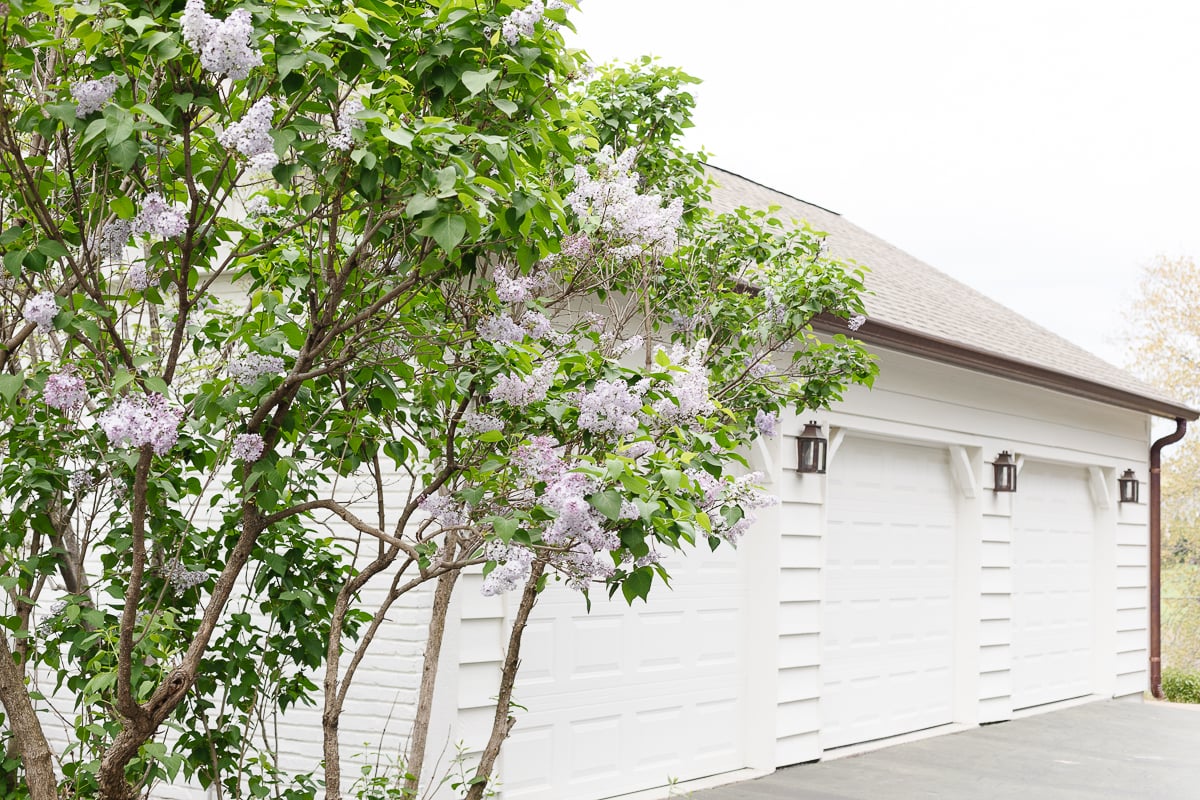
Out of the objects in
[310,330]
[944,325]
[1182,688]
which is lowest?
[1182,688]

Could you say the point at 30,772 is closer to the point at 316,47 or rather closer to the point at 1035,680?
the point at 316,47

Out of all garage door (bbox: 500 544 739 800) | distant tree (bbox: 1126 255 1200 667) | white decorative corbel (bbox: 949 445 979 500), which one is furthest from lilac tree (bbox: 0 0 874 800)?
distant tree (bbox: 1126 255 1200 667)

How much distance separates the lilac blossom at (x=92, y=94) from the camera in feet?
9.75

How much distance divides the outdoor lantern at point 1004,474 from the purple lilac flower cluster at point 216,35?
956 centimetres

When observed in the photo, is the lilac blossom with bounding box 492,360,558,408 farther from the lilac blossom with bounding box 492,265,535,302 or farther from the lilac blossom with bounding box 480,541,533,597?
the lilac blossom with bounding box 480,541,533,597

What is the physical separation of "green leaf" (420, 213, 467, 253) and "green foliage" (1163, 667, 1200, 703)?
13.4m

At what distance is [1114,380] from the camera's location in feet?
46.2

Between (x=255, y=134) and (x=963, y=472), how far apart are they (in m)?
9.05

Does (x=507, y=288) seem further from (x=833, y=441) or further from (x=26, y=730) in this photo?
(x=833, y=441)

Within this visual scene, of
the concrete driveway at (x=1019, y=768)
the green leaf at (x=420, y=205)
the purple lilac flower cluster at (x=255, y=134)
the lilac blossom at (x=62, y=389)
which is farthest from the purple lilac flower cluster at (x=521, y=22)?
the concrete driveway at (x=1019, y=768)

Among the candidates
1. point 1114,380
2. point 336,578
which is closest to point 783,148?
point 1114,380

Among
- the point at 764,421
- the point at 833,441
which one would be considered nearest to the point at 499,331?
the point at 764,421

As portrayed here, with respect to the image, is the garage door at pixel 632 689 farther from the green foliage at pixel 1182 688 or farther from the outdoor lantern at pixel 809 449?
the green foliage at pixel 1182 688

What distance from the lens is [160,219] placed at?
10.5 ft
